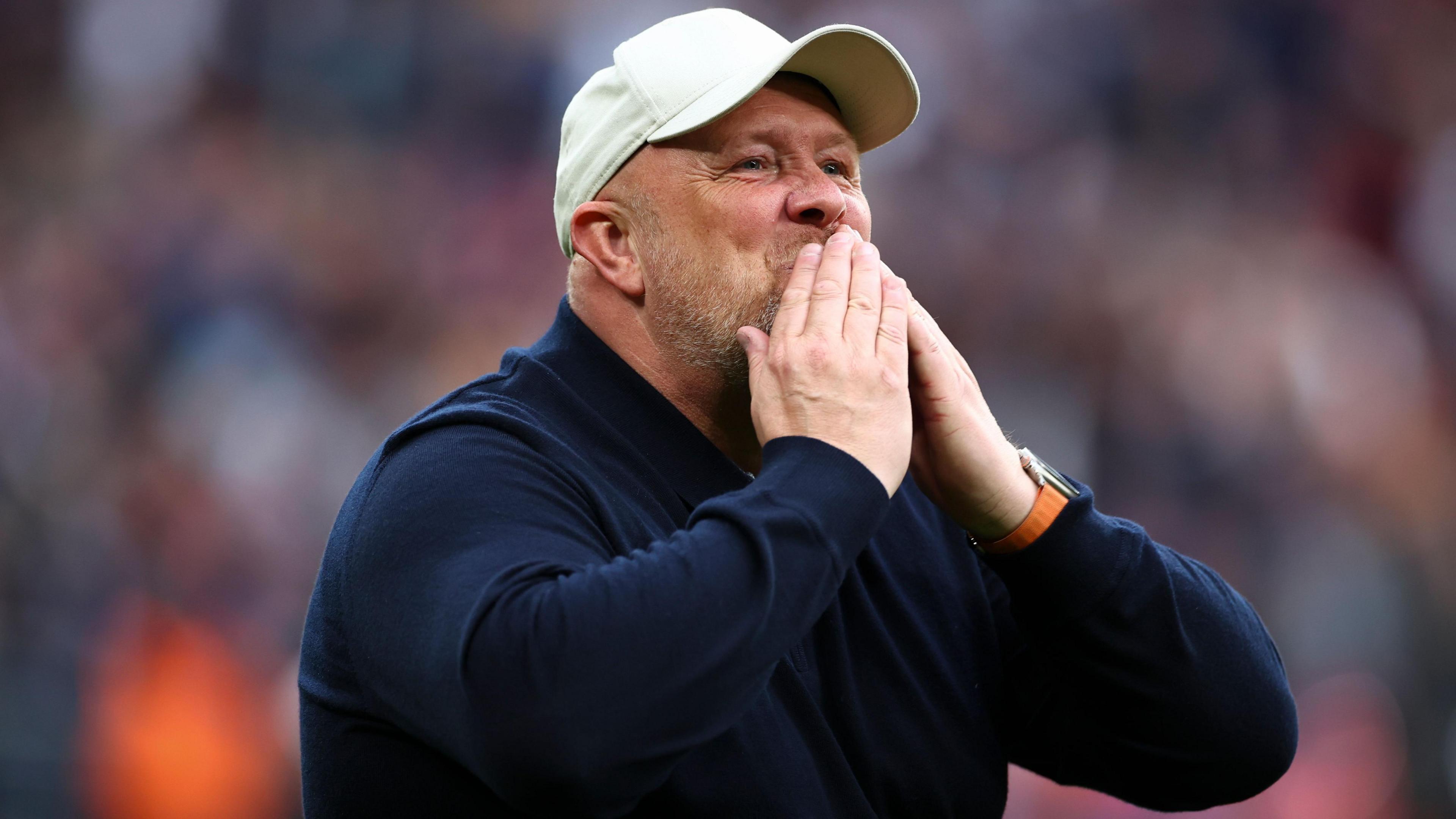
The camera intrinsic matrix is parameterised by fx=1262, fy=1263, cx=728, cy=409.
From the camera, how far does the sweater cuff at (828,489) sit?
1.38 metres

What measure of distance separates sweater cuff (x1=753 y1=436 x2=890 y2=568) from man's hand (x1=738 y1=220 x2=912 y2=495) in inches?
0.9

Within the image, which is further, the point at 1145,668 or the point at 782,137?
the point at 782,137

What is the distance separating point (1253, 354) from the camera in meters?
5.01

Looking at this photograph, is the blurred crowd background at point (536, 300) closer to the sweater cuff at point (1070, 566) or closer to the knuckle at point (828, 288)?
the sweater cuff at point (1070, 566)

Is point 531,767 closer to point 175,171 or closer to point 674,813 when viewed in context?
point 674,813

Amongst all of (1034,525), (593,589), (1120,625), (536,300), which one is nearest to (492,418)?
(593,589)

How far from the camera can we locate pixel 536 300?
5008 millimetres

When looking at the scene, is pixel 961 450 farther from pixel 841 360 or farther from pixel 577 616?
pixel 577 616

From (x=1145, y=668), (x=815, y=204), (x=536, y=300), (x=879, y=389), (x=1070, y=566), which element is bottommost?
(x=1145, y=668)

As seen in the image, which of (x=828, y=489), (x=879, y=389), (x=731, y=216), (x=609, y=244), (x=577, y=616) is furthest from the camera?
(x=609, y=244)

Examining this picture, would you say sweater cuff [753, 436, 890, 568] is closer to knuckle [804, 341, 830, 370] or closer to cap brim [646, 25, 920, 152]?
knuckle [804, 341, 830, 370]

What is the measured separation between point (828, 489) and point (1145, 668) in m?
0.63

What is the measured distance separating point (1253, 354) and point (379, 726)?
4.34 metres

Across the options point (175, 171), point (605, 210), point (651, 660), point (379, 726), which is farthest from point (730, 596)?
point (175, 171)
